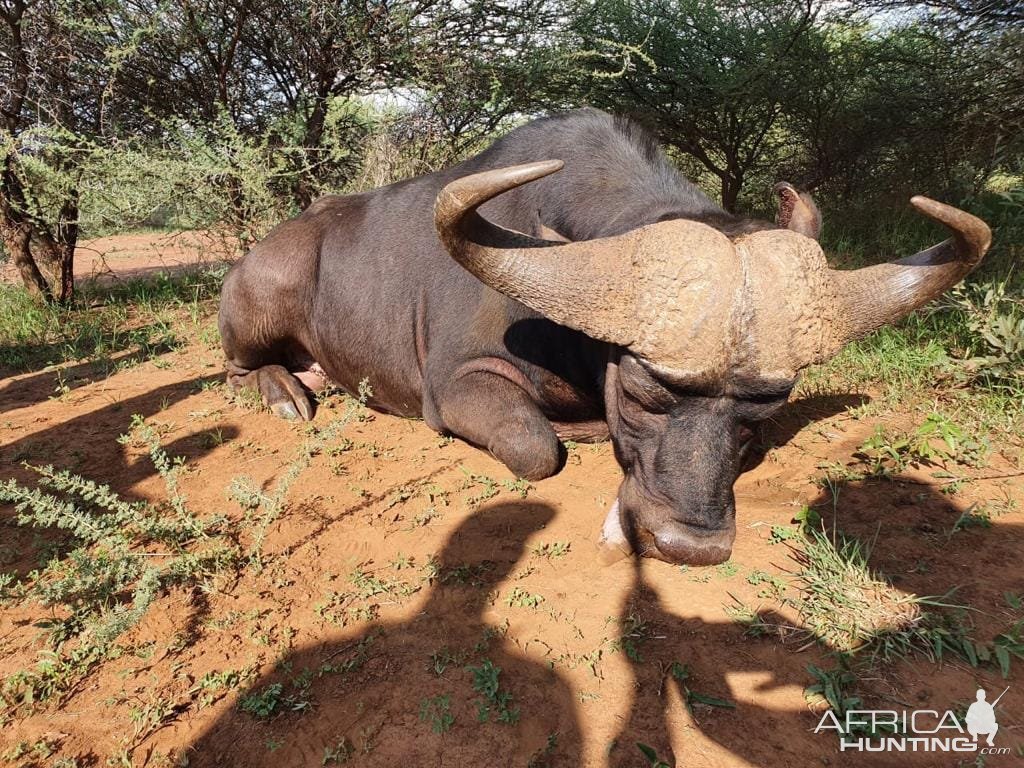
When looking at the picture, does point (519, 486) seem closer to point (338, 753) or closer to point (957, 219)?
point (338, 753)

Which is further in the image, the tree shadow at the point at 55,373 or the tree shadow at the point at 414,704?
the tree shadow at the point at 55,373

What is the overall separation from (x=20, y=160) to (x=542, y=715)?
6871 millimetres

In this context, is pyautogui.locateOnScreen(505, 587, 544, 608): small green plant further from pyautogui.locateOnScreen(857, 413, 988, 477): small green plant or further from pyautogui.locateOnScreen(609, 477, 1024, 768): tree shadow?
pyautogui.locateOnScreen(857, 413, 988, 477): small green plant

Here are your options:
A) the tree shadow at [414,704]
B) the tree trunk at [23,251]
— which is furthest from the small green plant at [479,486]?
the tree trunk at [23,251]

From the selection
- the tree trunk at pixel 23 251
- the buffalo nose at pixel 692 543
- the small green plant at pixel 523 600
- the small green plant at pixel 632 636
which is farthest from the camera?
the tree trunk at pixel 23 251

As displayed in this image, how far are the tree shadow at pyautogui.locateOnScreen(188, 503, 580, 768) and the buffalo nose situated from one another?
0.61 metres

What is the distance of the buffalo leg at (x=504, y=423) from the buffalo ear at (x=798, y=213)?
1.52m

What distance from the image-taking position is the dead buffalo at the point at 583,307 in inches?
81.1

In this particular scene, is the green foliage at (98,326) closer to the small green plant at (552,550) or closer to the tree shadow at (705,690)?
the small green plant at (552,550)

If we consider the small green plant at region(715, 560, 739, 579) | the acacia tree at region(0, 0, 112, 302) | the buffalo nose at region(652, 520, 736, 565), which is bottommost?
the small green plant at region(715, 560, 739, 579)

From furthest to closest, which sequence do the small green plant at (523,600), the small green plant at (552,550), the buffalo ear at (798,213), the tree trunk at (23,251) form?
the tree trunk at (23,251)
the buffalo ear at (798,213)
the small green plant at (552,550)
the small green plant at (523,600)

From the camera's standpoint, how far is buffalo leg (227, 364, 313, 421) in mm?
4223

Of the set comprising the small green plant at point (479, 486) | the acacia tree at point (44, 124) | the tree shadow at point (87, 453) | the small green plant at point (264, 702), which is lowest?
the small green plant at point (264, 702)

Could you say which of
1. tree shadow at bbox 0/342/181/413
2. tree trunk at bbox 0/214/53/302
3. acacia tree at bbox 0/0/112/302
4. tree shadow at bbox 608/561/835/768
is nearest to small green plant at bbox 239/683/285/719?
tree shadow at bbox 608/561/835/768
